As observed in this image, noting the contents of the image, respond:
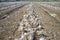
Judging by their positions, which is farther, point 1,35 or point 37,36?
point 1,35

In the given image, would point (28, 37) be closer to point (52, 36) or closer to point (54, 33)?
point (52, 36)

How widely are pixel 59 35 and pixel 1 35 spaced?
232cm

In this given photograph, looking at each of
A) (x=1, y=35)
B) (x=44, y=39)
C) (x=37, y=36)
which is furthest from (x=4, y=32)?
(x=44, y=39)

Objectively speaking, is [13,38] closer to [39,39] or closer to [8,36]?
[8,36]

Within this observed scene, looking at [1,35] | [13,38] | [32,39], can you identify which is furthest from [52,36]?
[1,35]

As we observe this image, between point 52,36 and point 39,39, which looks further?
point 52,36

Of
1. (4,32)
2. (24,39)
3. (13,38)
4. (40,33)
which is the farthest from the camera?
(4,32)

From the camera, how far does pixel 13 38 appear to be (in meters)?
5.34

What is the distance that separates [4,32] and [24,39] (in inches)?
63.8

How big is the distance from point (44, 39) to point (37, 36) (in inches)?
19.7

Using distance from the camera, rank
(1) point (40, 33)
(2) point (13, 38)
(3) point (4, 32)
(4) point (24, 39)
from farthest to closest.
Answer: (3) point (4, 32)
(1) point (40, 33)
(2) point (13, 38)
(4) point (24, 39)

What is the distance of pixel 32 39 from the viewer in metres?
4.96

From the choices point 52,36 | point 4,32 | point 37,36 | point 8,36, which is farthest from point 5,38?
point 52,36

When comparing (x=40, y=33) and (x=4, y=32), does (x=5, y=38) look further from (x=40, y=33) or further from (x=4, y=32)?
(x=40, y=33)
